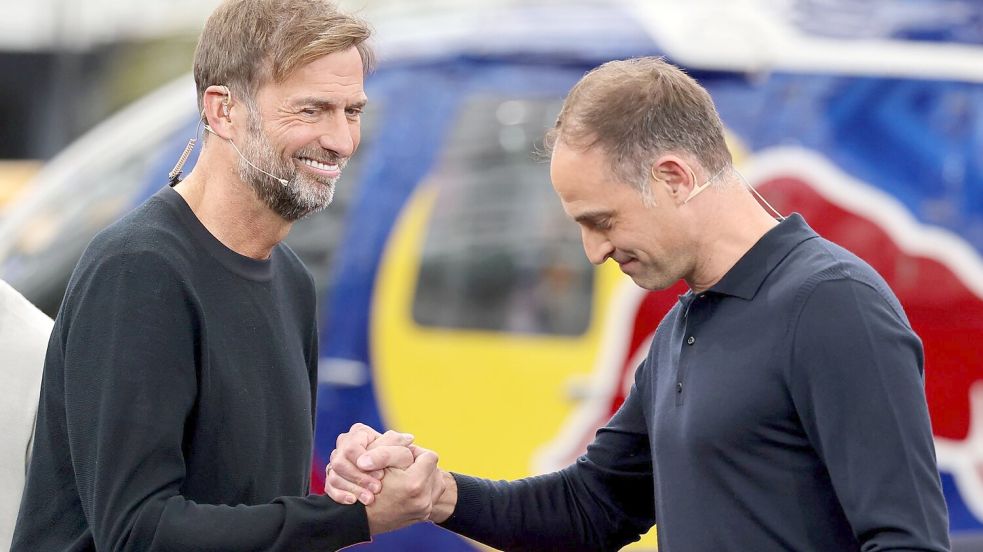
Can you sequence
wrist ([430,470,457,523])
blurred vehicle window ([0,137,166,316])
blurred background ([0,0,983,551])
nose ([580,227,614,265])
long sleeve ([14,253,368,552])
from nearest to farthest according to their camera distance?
long sleeve ([14,253,368,552]) < nose ([580,227,614,265]) < wrist ([430,470,457,523]) < blurred background ([0,0,983,551]) < blurred vehicle window ([0,137,166,316])

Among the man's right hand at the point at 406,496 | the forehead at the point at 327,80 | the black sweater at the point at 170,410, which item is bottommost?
the man's right hand at the point at 406,496

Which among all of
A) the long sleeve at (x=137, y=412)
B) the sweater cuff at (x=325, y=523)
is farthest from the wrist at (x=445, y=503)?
the long sleeve at (x=137, y=412)

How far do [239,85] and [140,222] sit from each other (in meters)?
0.33

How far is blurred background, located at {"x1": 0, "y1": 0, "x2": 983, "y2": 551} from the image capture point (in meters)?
4.96

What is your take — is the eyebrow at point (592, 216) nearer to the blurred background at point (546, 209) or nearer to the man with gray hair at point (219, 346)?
the man with gray hair at point (219, 346)

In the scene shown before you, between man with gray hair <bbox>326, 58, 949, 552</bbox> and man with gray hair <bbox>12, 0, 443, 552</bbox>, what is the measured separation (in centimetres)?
17

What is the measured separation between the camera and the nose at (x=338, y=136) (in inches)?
110

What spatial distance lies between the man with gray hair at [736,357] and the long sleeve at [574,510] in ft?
0.56

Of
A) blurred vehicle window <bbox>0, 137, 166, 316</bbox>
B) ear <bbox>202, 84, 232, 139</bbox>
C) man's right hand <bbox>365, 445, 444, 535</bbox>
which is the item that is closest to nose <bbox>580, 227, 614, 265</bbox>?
man's right hand <bbox>365, 445, 444, 535</bbox>

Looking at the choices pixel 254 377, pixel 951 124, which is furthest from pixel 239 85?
pixel 951 124

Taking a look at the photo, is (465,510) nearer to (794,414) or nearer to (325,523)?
(325,523)

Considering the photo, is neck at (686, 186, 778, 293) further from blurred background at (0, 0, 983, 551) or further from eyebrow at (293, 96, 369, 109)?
blurred background at (0, 0, 983, 551)

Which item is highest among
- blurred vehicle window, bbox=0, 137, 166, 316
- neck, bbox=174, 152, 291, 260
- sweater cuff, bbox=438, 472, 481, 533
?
neck, bbox=174, 152, 291, 260

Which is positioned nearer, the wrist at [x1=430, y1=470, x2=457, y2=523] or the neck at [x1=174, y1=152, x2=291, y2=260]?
the neck at [x1=174, y1=152, x2=291, y2=260]
